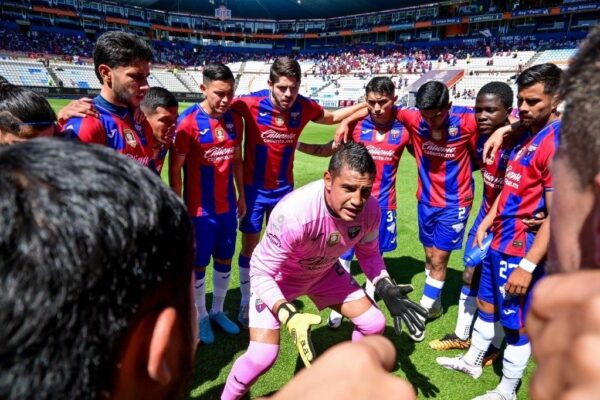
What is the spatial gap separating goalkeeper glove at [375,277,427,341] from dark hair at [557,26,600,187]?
6.91 ft

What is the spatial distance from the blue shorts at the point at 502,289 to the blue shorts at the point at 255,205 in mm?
2423

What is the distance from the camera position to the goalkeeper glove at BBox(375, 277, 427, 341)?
268 centimetres

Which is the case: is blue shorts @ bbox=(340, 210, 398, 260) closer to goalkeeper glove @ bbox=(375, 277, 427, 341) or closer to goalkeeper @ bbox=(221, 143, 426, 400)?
goalkeeper @ bbox=(221, 143, 426, 400)

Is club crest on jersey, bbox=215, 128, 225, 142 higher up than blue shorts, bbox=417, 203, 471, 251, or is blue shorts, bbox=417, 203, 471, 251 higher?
club crest on jersey, bbox=215, 128, 225, 142

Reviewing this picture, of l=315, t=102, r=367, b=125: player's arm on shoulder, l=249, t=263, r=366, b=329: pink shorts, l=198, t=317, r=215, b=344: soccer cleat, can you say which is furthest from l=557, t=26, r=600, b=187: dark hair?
l=315, t=102, r=367, b=125: player's arm on shoulder

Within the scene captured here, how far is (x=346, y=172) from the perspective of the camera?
290 centimetres

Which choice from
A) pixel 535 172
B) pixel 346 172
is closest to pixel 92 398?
pixel 346 172

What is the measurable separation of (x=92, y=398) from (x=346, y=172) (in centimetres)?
238

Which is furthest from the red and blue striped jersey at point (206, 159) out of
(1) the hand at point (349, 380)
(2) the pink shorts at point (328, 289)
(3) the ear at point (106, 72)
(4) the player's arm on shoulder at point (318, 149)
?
(1) the hand at point (349, 380)

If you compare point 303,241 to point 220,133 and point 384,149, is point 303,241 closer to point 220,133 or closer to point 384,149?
point 220,133

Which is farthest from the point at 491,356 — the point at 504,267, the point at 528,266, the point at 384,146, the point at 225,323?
the point at 225,323

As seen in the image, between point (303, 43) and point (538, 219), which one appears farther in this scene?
point (303, 43)

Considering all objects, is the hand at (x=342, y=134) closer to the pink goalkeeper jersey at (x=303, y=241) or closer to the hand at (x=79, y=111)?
the pink goalkeeper jersey at (x=303, y=241)

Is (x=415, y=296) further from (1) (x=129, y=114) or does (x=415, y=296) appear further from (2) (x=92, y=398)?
(2) (x=92, y=398)
